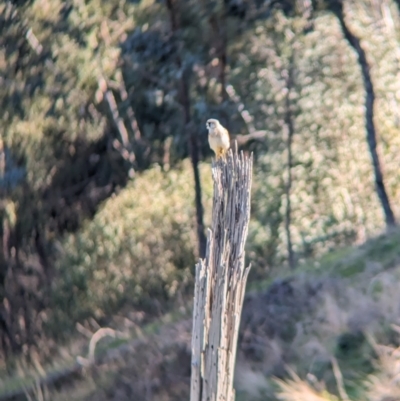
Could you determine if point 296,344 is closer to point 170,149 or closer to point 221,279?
point 170,149

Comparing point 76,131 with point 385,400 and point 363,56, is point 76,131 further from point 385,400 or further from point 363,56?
point 385,400

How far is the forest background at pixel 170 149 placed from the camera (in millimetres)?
14719

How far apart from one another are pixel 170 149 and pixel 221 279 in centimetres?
1164

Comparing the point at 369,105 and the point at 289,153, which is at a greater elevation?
the point at 369,105

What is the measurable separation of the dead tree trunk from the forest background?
9.67 metres

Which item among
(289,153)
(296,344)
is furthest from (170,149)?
(296,344)

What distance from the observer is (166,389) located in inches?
484

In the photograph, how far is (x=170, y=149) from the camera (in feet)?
53.6

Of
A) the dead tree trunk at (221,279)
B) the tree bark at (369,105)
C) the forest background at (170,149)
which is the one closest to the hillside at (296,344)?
the tree bark at (369,105)

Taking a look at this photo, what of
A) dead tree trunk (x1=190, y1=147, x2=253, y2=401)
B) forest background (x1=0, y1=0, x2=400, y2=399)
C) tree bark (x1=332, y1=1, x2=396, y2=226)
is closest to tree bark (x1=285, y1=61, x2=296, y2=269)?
forest background (x1=0, y1=0, x2=400, y2=399)

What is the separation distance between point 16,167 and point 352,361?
738 cm

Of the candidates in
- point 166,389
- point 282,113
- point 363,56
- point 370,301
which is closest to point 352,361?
point 370,301

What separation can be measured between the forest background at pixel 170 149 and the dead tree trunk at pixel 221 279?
31.7 ft

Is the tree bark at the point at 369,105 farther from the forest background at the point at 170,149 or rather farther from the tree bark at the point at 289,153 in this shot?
the tree bark at the point at 289,153
